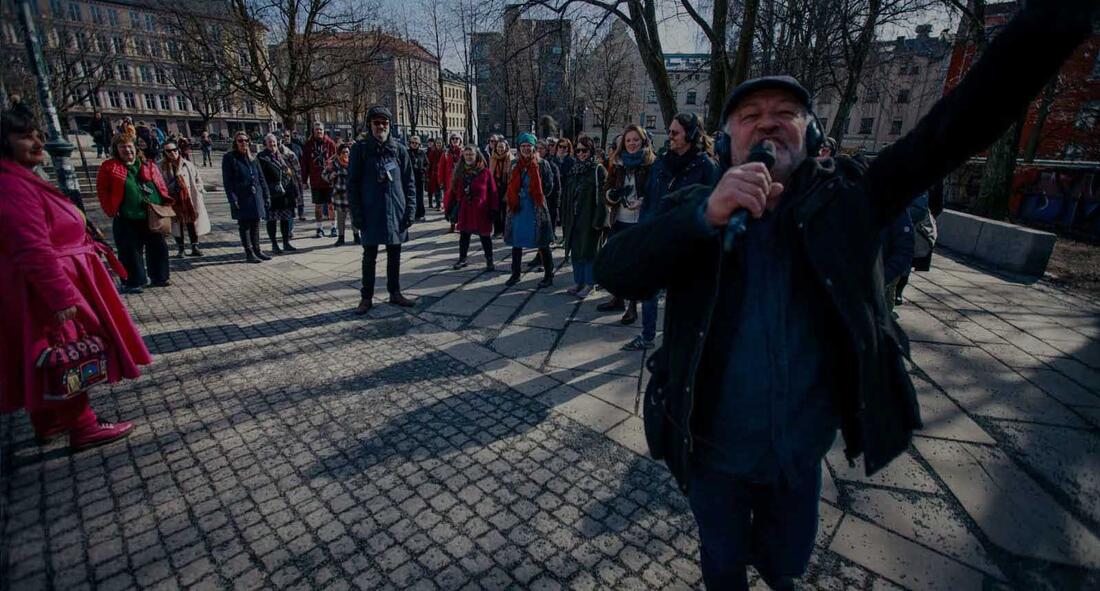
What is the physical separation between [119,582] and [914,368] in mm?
5592

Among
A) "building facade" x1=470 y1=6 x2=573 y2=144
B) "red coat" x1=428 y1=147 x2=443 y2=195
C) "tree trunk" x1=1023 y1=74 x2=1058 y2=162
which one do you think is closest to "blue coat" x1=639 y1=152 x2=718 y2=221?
"building facade" x1=470 y1=6 x2=573 y2=144

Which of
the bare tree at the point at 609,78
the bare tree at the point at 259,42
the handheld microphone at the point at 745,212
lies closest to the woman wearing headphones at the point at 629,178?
the handheld microphone at the point at 745,212

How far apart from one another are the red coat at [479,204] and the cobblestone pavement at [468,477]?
8.09 feet

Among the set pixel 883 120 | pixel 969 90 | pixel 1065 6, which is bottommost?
pixel 969 90

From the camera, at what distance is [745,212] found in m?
1.17

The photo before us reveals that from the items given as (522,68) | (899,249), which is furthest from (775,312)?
(522,68)

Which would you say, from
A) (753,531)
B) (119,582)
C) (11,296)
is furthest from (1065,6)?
(11,296)

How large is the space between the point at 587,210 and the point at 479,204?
187cm

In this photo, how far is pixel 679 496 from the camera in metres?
2.73

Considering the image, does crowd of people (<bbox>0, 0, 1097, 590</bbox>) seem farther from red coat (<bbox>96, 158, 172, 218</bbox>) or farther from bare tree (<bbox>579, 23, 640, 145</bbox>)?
bare tree (<bbox>579, 23, 640, 145</bbox>)

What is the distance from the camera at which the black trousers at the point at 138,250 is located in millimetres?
6059

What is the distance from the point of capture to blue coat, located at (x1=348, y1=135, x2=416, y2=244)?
539 centimetres

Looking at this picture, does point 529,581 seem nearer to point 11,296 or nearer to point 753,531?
point 753,531

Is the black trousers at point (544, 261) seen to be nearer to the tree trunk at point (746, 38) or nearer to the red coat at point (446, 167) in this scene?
the red coat at point (446, 167)
